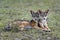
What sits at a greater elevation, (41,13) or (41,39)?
(41,13)

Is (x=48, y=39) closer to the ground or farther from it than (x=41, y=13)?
closer to the ground

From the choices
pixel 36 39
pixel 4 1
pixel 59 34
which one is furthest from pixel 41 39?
pixel 4 1

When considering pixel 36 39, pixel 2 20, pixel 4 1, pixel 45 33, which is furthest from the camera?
pixel 4 1

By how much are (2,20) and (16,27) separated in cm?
227

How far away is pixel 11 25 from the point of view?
31.9 feet

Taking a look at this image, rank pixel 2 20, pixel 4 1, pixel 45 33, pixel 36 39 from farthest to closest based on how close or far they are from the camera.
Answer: pixel 4 1, pixel 2 20, pixel 45 33, pixel 36 39

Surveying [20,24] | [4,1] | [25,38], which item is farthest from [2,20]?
[4,1]

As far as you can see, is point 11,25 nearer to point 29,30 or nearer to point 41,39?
point 29,30

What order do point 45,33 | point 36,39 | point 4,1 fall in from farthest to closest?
point 4,1 < point 45,33 < point 36,39

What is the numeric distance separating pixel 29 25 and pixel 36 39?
1044 mm

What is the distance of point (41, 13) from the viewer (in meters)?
9.94

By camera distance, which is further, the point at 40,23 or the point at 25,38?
the point at 40,23

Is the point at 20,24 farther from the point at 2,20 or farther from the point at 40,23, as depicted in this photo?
the point at 2,20

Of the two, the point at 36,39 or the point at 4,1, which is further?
the point at 4,1
